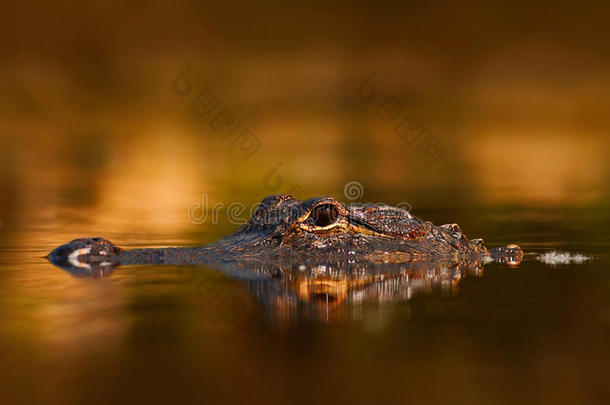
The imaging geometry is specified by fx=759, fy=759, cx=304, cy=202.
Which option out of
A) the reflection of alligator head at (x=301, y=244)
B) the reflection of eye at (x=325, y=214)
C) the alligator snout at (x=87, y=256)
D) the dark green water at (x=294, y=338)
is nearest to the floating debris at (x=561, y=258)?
the dark green water at (x=294, y=338)

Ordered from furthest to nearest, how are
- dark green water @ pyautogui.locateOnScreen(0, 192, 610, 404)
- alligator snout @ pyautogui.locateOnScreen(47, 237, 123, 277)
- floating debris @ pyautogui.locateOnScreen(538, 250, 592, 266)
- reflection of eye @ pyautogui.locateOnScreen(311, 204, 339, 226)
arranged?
floating debris @ pyautogui.locateOnScreen(538, 250, 592, 266), reflection of eye @ pyautogui.locateOnScreen(311, 204, 339, 226), alligator snout @ pyautogui.locateOnScreen(47, 237, 123, 277), dark green water @ pyautogui.locateOnScreen(0, 192, 610, 404)

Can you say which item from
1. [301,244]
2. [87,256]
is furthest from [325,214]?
[87,256]

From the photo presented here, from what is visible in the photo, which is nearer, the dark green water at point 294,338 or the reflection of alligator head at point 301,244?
the dark green water at point 294,338

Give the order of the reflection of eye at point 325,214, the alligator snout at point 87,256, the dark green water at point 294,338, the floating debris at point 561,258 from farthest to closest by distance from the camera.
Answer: the floating debris at point 561,258 → the reflection of eye at point 325,214 → the alligator snout at point 87,256 → the dark green water at point 294,338

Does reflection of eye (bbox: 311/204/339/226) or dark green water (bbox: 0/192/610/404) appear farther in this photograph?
reflection of eye (bbox: 311/204/339/226)

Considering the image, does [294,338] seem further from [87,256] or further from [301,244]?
[87,256]

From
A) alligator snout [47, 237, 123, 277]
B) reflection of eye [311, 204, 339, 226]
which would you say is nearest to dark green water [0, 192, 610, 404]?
alligator snout [47, 237, 123, 277]

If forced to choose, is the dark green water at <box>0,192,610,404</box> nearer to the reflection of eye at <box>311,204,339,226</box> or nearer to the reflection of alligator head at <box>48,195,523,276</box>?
the reflection of alligator head at <box>48,195,523,276</box>

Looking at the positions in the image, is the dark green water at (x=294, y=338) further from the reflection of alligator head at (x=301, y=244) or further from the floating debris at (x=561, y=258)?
the floating debris at (x=561, y=258)
